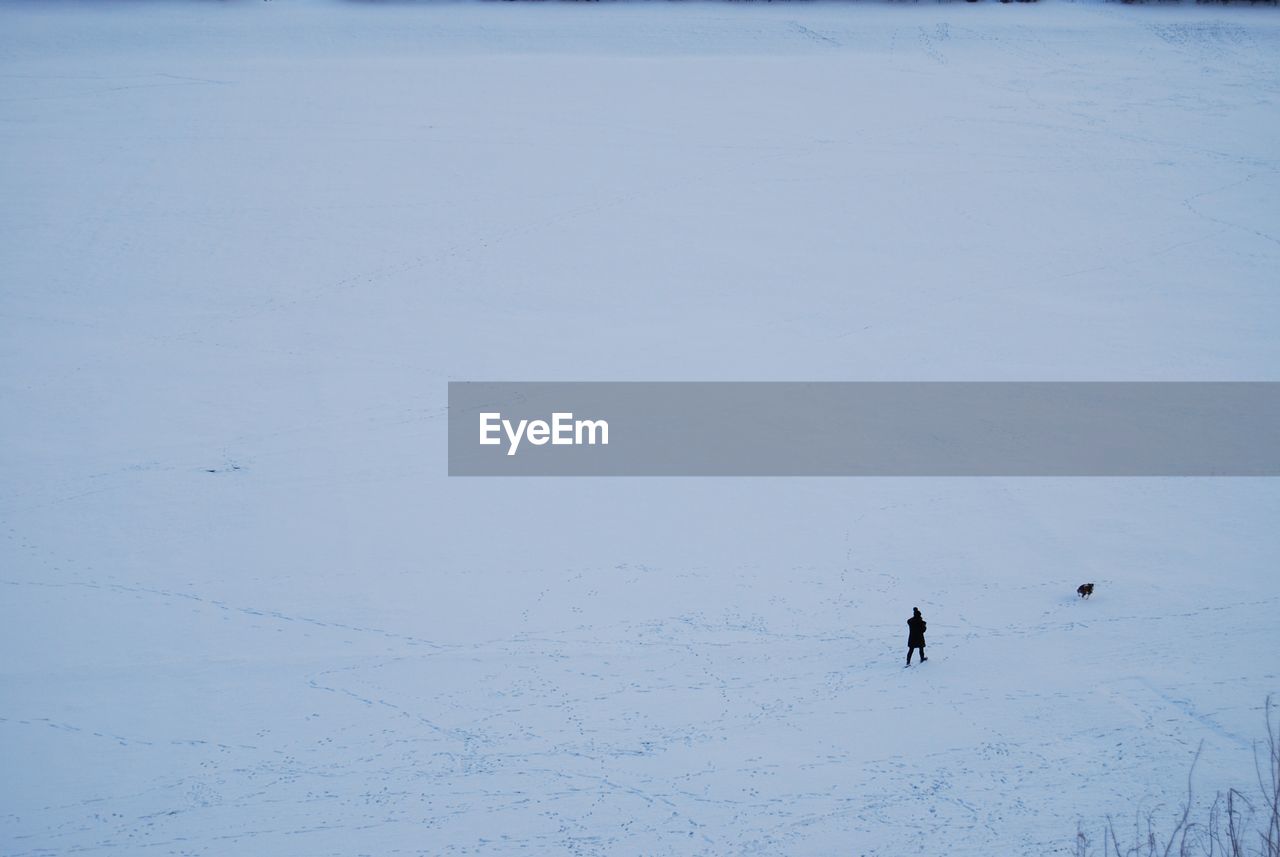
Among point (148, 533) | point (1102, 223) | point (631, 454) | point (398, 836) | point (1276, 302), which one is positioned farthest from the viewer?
point (1102, 223)

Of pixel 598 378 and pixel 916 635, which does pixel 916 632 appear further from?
pixel 598 378

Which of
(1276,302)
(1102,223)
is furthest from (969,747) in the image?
(1102,223)

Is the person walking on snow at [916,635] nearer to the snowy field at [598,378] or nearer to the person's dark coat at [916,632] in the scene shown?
the person's dark coat at [916,632]

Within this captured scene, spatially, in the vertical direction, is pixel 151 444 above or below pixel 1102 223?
below

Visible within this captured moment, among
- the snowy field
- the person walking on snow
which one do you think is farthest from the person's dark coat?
the snowy field

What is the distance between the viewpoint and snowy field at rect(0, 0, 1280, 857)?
11.4 metres

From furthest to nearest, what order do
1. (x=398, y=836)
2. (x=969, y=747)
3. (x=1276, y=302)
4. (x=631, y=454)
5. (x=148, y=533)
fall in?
(x=1276, y=302)
(x=631, y=454)
(x=148, y=533)
(x=969, y=747)
(x=398, y=836)

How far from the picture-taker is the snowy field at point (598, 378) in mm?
11359

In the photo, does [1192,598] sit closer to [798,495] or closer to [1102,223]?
[798,495]

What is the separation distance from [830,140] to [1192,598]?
17839 millimetres

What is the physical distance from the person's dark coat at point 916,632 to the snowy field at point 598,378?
1.37ft

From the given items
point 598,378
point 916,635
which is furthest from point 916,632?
point 598,378

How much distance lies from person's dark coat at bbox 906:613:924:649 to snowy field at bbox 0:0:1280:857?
417 millimetres

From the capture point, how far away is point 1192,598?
1424 cm
